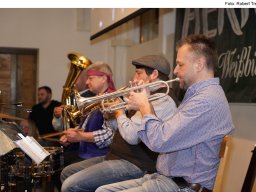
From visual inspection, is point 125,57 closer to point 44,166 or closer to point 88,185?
point 44,166

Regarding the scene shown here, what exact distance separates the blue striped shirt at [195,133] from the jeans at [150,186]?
0.05 m

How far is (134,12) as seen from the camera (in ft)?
12.1

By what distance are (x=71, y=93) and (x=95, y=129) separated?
2.14ft

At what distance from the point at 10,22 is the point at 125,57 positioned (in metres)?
2.05

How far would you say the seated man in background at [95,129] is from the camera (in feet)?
9.14

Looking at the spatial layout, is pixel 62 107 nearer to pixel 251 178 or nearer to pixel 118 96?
pixel 118 96

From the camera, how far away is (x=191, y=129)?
182cm

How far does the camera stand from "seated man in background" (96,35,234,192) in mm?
1828

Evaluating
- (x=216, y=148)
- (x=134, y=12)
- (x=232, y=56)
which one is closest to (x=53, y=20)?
(x=134, y=12)

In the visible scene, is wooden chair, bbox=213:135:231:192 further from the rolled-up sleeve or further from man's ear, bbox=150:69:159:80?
the rolled-up sleeve

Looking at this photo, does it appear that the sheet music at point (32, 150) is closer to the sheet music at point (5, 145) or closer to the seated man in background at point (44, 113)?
the sheet music at point (5, 145)

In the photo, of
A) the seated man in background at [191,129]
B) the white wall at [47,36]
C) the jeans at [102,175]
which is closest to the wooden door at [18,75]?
the white wall at [47,36]

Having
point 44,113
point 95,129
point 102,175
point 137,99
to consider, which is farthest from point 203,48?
point 44,113

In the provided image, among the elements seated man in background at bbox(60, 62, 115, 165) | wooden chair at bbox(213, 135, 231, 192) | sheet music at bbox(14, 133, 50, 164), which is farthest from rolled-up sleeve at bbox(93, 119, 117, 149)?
wooden chair at bbox(213, 135, 231, 192)
